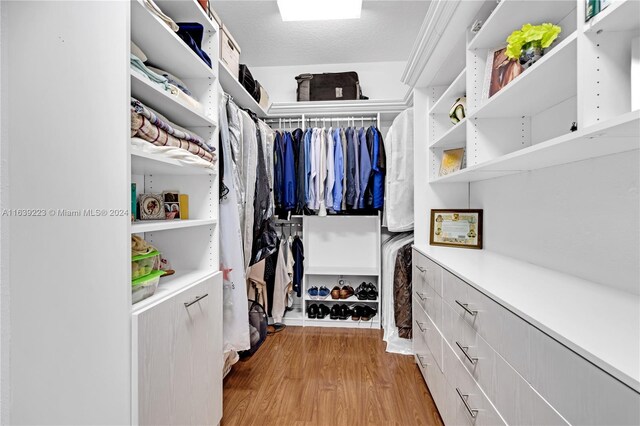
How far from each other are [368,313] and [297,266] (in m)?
0.81

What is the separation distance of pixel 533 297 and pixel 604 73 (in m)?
0.64

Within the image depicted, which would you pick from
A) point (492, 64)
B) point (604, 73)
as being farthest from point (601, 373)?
point (492, 64)

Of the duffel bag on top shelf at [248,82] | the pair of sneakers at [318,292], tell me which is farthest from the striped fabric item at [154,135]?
the pair of sneakers at [318,292]

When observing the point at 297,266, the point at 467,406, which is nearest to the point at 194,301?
the point at 467,406

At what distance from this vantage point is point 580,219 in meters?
1.06

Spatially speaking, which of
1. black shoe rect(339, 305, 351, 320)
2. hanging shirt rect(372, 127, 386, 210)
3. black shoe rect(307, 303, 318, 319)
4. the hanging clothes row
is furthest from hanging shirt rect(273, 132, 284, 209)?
black shoe rect(339, 305, 351, 320)

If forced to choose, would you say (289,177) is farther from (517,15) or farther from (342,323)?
(517,15)

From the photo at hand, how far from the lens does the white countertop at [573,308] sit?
520mm

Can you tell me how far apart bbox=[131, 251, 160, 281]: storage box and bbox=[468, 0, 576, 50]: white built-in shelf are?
63.5 inches

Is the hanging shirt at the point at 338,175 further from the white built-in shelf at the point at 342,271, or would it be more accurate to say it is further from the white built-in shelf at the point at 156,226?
the white built-in shelf at the point at 156,226

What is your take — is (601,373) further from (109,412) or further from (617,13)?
(109,412)

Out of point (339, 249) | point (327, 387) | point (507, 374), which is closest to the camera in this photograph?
point (507, 374)

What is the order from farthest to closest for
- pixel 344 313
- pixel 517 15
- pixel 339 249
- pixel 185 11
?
pixel 339 249
pixel 344 313
pixel 185 11
pixel 517 15

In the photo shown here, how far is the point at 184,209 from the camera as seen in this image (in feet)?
4.46
